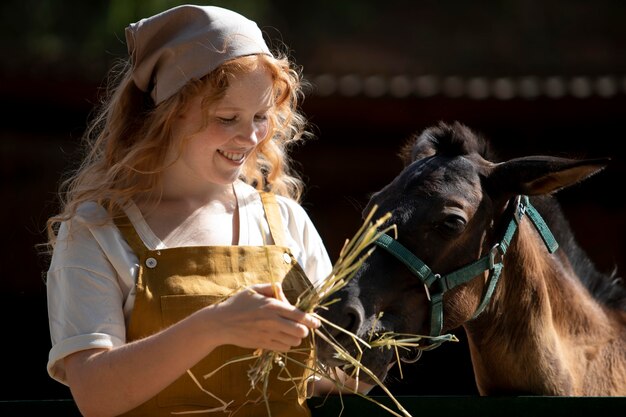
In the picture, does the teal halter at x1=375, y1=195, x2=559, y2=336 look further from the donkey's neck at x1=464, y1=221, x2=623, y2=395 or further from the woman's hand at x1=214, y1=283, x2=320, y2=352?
the woman's hand at x1=214, y1=283, x2=320, y2=352

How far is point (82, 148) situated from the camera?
3.20 m

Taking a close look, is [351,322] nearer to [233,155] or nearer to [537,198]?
[233,155]

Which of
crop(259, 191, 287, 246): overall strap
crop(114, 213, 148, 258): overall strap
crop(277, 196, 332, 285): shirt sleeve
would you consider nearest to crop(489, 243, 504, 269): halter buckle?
crop(277, 196, 332, 285): shirt sleeve

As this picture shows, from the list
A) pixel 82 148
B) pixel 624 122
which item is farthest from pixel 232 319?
pixel 624 122

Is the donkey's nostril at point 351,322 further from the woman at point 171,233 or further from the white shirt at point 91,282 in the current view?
the white shirt at point 91,282

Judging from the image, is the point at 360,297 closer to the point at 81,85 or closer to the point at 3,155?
the point at 81,85

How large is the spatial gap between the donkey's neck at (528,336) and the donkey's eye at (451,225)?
0.28 m

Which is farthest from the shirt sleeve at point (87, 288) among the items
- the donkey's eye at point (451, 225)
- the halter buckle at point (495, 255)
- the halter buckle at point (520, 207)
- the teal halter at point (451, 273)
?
the halter buckle at point (520, 207)

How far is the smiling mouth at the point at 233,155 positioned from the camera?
2.60 m

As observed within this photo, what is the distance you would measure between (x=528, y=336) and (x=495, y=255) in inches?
11.1

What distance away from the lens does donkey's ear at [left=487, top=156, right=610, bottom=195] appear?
283 cm

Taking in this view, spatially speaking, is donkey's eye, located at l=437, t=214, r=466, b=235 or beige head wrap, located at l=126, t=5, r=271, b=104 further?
donkey's eye, located at l=437, t=214, r=466, b=235

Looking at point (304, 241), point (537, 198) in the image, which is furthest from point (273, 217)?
point (537, 198)

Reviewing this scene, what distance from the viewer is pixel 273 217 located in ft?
9.09
